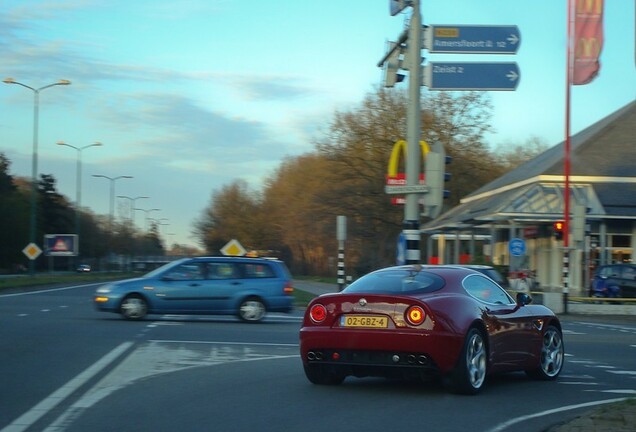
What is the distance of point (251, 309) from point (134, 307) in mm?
2730

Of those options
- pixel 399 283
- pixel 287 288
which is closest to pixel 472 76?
pixel 399 283

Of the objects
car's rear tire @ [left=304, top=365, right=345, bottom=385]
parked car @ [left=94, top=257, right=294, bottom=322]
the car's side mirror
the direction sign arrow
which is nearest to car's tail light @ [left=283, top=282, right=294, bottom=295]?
parked car @ [left=94, top=257, right=294, bottom=322]

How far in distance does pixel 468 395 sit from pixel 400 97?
50143 mm

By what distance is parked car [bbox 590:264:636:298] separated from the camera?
128ft

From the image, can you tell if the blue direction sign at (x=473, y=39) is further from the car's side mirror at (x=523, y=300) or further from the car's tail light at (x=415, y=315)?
the car's tail light at (x=415, y=315)

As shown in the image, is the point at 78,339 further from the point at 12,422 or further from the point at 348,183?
the point at 348,183

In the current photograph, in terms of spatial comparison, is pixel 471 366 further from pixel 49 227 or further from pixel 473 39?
pixel 49 227

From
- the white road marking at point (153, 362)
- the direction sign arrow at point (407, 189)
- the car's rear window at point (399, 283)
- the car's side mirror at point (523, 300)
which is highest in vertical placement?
the direction sign arrow at point (407, 189)

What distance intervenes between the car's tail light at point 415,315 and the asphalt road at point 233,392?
32.8 inches

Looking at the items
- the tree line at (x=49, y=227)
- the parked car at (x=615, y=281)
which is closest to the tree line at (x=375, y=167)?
the parked car at (x=615, y=281)

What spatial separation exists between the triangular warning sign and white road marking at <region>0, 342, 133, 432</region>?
220 feet

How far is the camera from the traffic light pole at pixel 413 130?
18125 mm

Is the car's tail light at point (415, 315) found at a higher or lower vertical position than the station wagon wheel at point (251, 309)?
higher

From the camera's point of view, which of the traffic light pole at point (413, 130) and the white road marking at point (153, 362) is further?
the traffic light pole at point (413, 130)
